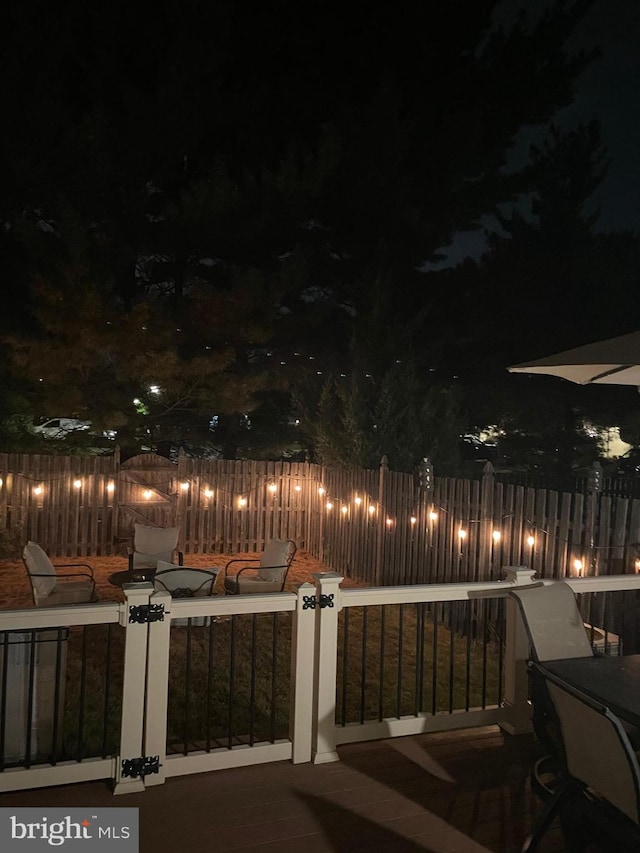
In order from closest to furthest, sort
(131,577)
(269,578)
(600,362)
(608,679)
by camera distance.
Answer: (608,679), (600,362), (269,578), (131,577)

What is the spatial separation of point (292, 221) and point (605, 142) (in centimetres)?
834

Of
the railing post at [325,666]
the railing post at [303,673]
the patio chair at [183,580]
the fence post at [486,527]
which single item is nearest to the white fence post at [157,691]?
the railing post at [303,673]

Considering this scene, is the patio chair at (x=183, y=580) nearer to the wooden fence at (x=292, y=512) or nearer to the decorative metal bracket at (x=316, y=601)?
the wooden fence at (x=292, y=512)

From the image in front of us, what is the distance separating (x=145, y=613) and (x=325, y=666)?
1.06 metres

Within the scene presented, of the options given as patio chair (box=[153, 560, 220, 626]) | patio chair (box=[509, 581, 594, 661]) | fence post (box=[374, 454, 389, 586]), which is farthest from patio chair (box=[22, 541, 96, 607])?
patio chair (box=[509, 581, 594, 661])

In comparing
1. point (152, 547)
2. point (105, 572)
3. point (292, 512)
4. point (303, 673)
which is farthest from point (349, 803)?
point (292, 512)

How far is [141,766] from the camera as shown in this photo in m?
3.32

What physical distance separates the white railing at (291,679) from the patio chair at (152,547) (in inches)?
229

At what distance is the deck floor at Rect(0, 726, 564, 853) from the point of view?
2.91m

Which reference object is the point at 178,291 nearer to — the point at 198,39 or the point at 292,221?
the point at 292,221

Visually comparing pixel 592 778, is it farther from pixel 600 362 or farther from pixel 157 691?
pixel 600 362

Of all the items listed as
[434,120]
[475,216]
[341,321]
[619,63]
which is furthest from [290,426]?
[619,63]

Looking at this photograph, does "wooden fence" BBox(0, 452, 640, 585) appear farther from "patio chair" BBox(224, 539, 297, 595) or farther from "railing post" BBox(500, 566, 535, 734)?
"railing post" BBox(500, 566, 535, 734)

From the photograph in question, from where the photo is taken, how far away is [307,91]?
44.4 feet
